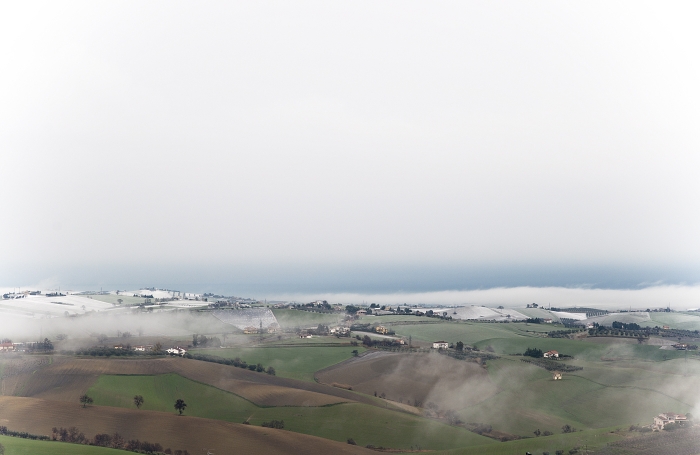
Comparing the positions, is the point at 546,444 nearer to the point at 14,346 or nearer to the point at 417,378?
the point at 417,378

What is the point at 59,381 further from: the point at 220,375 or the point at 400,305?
the point at 400,305

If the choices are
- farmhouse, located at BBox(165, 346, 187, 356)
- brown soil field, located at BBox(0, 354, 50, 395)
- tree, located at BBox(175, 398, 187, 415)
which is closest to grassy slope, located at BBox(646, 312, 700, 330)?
farmhouse, located at BBox(165, 346, 187, 356)

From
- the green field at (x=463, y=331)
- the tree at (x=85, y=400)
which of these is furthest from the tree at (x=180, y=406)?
the green field at (x=463, y=331)

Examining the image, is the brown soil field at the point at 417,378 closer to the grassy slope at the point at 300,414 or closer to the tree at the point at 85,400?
the grassy slope at the point at 300,414

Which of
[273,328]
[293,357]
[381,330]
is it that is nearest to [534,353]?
[381,330]

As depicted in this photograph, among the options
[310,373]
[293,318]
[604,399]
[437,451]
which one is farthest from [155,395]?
[293,318]

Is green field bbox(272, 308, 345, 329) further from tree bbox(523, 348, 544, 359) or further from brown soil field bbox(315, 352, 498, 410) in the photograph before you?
tree bbox(523, 348, 544, 359)
